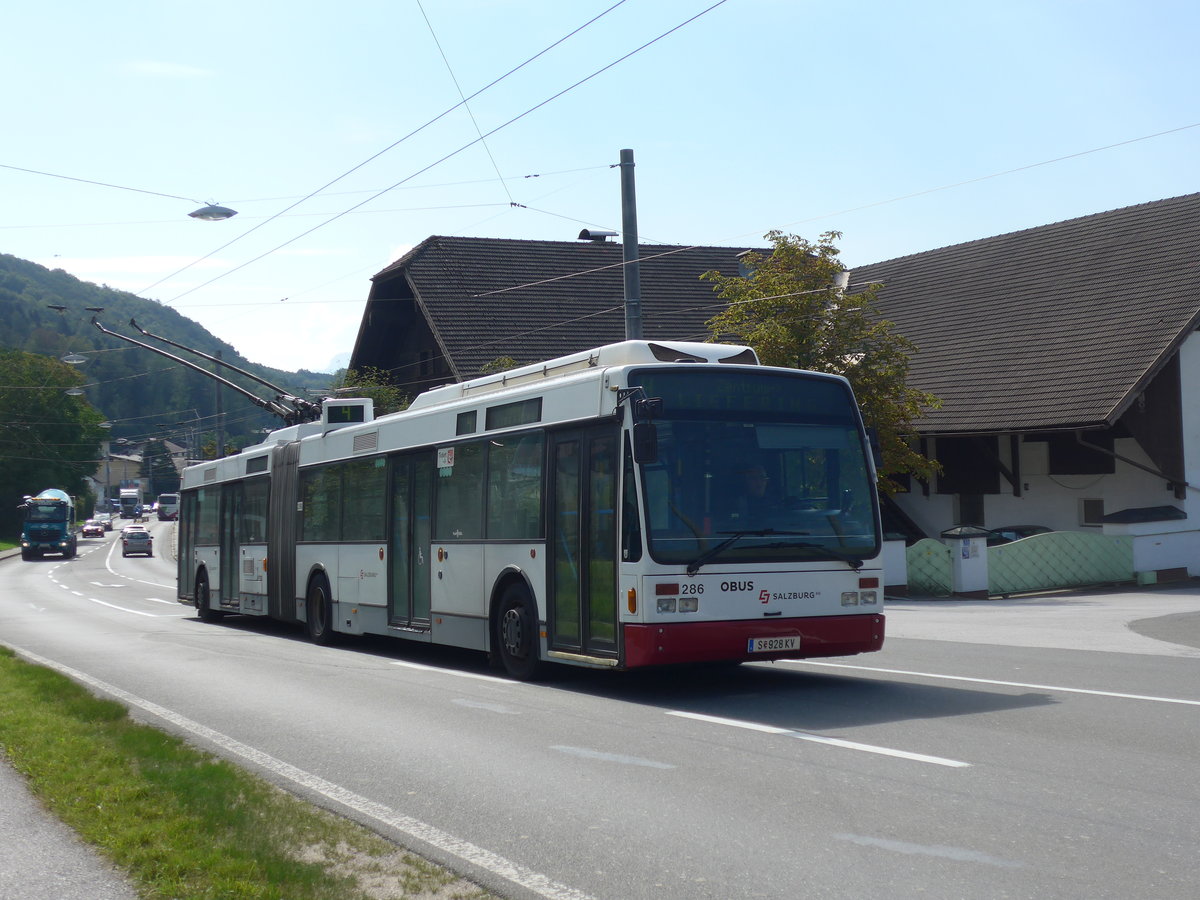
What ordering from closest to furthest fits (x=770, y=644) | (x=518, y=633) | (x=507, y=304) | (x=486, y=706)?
(x=770, y=644) < (x=486, y=706) < (x=518, y=633) < (x=507, y=304)

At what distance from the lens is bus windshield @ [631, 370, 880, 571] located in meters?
10.4

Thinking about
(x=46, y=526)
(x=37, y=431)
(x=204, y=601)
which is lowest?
(x=204, y=601)

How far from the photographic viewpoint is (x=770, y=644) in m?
10.4

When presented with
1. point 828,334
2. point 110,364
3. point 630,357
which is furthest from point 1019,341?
point 110,364

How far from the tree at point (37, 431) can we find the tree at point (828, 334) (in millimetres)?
87529

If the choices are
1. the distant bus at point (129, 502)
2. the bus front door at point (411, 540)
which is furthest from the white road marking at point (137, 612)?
the distant bus at point (129, 502)

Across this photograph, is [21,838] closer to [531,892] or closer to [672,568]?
[531,892]

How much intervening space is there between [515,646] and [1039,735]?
5.28 meters

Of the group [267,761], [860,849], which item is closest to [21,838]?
[267,761]

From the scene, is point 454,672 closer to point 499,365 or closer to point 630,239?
point 630,239

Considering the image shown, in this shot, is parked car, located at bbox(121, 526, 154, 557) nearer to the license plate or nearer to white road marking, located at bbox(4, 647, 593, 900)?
white road marking, located at bbox(4, 647, 593, 900)

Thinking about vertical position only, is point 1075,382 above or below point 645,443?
above

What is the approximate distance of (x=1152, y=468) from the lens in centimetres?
2861

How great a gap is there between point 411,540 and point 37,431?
99.9 metres
